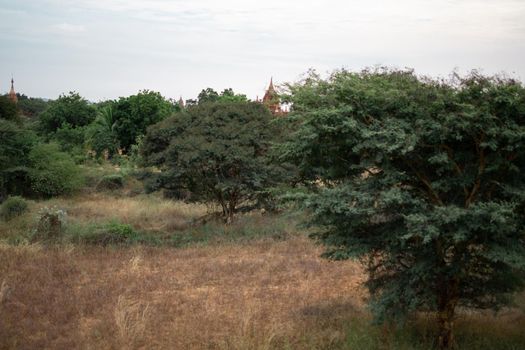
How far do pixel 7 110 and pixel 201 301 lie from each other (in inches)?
1198

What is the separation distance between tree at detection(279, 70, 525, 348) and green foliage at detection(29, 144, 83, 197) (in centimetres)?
2052

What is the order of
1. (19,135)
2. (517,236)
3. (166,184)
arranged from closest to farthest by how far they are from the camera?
(517,236)
(166,184)
(19,135)

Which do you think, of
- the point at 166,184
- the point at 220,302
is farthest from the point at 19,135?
the point at 220,302

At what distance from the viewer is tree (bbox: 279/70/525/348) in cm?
564

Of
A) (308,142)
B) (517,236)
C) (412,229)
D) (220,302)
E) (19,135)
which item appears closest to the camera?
(412,229)

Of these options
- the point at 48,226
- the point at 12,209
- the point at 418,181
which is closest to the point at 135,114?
the point at 12,209

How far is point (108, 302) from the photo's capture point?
9.24 m

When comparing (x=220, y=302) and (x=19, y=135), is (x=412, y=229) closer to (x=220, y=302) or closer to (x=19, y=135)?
(x=220, y=302)

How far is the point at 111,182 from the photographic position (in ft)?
95.1

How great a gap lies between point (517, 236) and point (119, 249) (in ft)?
35.0

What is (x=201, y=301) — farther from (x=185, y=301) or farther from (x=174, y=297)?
(x=174, y=297)

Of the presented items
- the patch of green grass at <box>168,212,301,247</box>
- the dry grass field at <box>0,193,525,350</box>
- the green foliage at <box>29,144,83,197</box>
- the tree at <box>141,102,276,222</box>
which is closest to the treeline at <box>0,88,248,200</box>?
the green foliage at <box>29,144,83,197</box>

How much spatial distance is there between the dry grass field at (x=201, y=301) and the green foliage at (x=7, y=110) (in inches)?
851

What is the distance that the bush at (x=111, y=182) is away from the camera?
94.2ft
